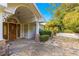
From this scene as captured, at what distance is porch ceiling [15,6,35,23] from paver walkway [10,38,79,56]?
507 mm

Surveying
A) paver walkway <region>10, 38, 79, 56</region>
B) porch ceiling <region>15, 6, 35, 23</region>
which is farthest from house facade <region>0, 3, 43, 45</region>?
paver walkway <region>10, 38, 79, 56</region>

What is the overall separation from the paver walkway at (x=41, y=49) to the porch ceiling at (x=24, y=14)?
0.51 m

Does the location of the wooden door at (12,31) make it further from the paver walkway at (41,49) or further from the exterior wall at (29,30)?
the exterior wall at (29,30)

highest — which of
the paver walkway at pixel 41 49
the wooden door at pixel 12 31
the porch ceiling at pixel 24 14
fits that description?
the porch ceiling at pixel 24 14

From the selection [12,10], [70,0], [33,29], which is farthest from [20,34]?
[70,0]

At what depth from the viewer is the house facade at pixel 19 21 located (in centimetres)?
351

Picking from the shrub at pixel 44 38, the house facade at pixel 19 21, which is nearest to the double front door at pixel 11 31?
the house facade at pixel 19 21

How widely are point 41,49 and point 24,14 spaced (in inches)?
32.5

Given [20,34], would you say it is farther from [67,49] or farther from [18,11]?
[67,49]

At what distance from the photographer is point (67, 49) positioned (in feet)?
11.7

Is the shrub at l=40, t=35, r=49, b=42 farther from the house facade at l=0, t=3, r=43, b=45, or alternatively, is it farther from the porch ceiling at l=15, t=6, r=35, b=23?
the porch ceiling at l=15, t=6, r=35, b=23

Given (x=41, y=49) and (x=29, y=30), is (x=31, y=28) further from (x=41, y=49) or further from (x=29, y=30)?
(x=41, y=49)

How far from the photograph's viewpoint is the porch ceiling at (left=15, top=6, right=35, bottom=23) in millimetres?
3660

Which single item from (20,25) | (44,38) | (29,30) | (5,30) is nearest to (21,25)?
(20,25)
